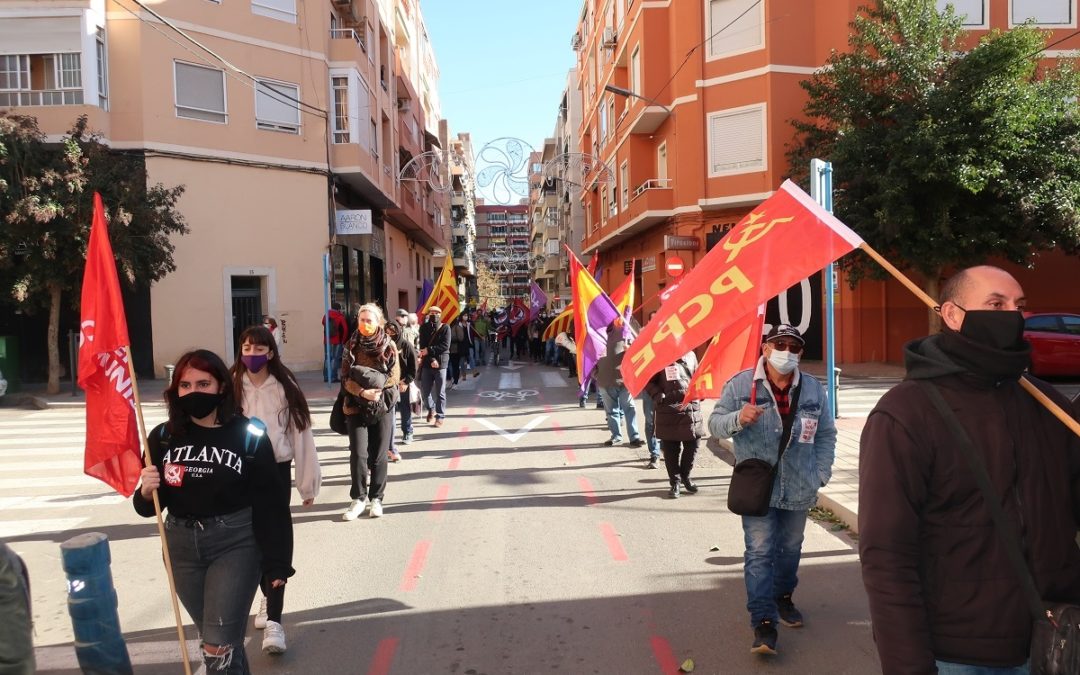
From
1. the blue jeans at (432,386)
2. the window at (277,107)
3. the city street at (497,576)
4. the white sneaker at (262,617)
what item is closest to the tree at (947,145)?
the blue jeans at (432,386)

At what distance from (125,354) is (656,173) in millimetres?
26937

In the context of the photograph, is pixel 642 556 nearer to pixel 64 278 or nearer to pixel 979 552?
pixel 979 552

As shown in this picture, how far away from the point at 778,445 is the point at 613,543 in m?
2.26

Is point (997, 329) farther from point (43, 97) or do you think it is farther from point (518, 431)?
point (43, 97)

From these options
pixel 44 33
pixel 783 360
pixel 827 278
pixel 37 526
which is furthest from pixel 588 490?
pixel 44 33

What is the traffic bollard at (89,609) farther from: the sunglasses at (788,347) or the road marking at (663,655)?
the sunglasses at (788,347)

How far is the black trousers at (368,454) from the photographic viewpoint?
6.64 m

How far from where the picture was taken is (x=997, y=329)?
2.17 m

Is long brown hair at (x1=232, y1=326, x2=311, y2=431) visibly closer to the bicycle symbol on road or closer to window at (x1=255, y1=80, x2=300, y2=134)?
the bicycle symbol on road

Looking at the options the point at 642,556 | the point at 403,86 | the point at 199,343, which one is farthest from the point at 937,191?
the point at 403,86

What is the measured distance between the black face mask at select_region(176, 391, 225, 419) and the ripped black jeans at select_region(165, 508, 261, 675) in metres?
0.43

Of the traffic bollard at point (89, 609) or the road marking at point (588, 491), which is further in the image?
the road marking at point (588, 491)

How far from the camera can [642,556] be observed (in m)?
5.74

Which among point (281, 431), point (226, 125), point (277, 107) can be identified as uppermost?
point (277, 107)
